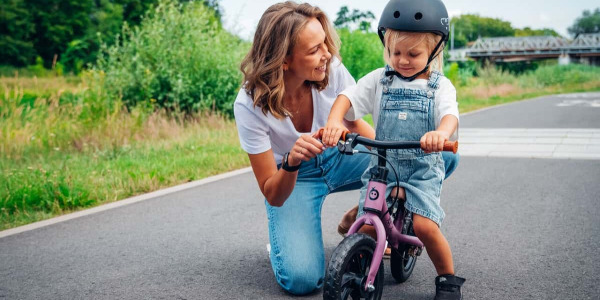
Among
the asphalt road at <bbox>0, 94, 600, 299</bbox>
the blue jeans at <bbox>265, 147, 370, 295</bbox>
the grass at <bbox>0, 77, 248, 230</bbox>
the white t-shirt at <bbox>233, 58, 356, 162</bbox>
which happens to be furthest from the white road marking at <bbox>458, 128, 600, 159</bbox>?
the white t-shirt at <bbox>233, 58, 356, 162</bbox>

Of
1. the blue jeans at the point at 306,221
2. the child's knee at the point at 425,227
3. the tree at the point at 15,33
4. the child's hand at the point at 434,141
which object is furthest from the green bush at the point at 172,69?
the tree at the point at 15,33

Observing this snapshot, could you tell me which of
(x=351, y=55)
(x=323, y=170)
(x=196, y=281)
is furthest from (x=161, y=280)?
(x=351, y=55)

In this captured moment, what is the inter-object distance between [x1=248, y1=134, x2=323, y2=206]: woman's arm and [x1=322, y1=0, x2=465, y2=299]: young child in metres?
0.23

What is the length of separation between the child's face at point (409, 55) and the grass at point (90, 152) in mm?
3666

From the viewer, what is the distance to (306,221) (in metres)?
3.72

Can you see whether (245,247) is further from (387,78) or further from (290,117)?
(387,78)

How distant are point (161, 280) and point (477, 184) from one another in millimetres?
4124

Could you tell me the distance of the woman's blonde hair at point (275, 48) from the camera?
3.40 m

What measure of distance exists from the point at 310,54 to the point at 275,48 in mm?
195

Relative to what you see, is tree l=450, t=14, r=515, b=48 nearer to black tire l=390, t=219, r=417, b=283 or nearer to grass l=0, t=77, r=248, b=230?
grass l=0, t=77, r=248, b=230

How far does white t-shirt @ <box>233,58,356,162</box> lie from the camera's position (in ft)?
11.7

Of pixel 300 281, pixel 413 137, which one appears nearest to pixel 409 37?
pixel 413 137

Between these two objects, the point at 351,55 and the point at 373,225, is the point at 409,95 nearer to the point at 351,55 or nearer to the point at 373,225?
the point at 373,225

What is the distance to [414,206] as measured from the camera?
3.10 metres
